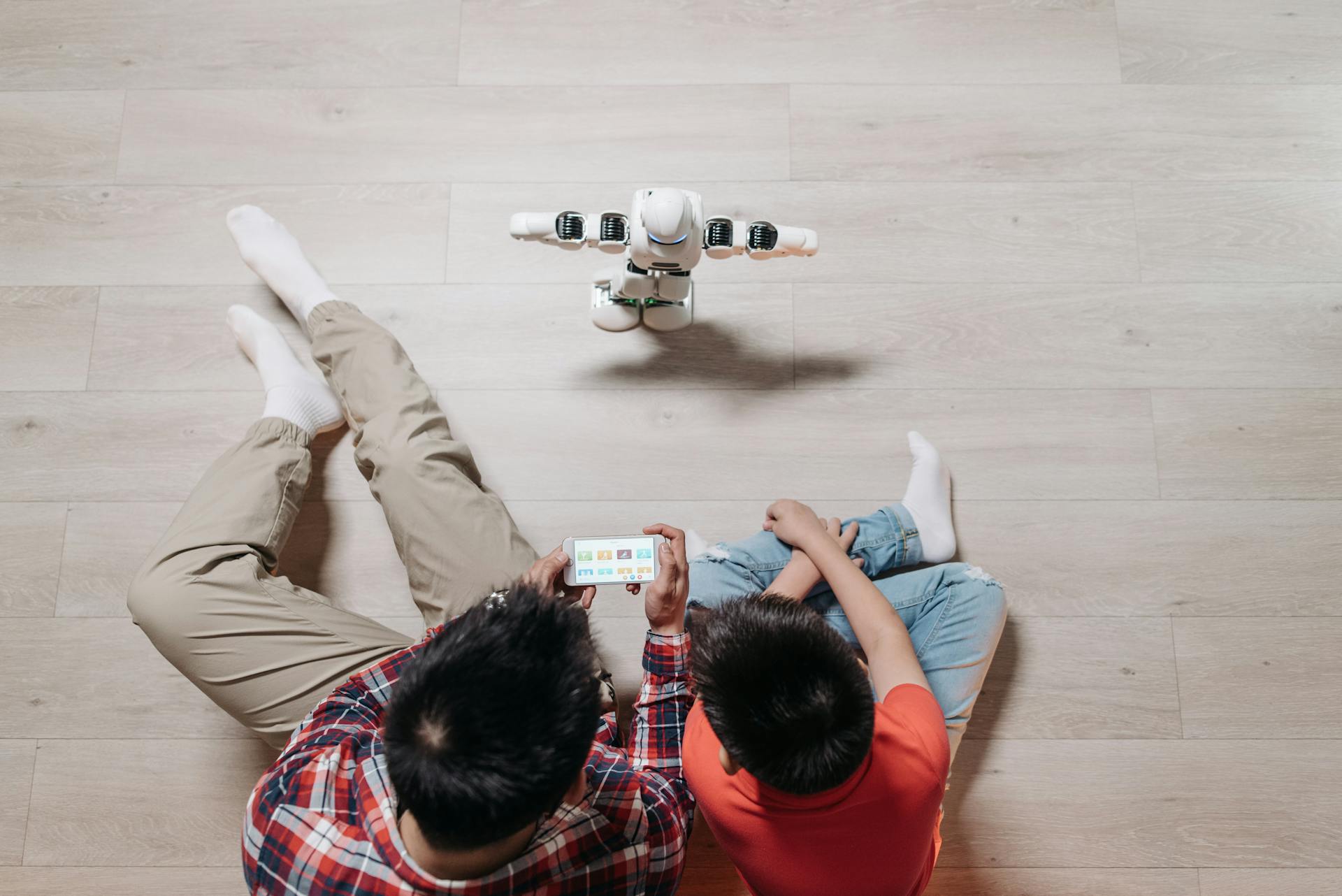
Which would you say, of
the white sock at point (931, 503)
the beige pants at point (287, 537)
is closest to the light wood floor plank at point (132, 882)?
the beige pants at point (287, 537)

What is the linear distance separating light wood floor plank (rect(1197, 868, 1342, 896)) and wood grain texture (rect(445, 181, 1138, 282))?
884mm

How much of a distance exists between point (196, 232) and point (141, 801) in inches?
34.2

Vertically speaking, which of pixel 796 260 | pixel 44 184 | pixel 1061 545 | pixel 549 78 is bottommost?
pixel 1061 545

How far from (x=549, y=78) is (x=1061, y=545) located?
3.59 ft

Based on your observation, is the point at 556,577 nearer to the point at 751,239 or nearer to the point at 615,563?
the point at 615,563

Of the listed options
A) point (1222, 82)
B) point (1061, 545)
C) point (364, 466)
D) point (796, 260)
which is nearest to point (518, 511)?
point (364, 466)

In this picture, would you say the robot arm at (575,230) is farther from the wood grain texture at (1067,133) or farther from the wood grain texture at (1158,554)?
the wood grain texture at (1158,554)

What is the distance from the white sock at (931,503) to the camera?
1.26 metres

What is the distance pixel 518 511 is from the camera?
1.33m

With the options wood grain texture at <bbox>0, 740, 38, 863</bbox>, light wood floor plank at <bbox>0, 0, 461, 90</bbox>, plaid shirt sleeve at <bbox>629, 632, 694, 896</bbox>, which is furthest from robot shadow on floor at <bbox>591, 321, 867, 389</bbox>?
wood grain texture at <bbox>0, 740, 38, 863</bbox>

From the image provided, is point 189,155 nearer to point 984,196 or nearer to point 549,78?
point 549,78

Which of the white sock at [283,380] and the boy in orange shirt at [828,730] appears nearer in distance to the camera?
the boy in orange shirt at [828,730]

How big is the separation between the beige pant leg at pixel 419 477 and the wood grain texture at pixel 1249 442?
3.23 feet

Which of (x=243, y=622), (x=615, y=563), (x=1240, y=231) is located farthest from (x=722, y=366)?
(x=1240, y=231)
